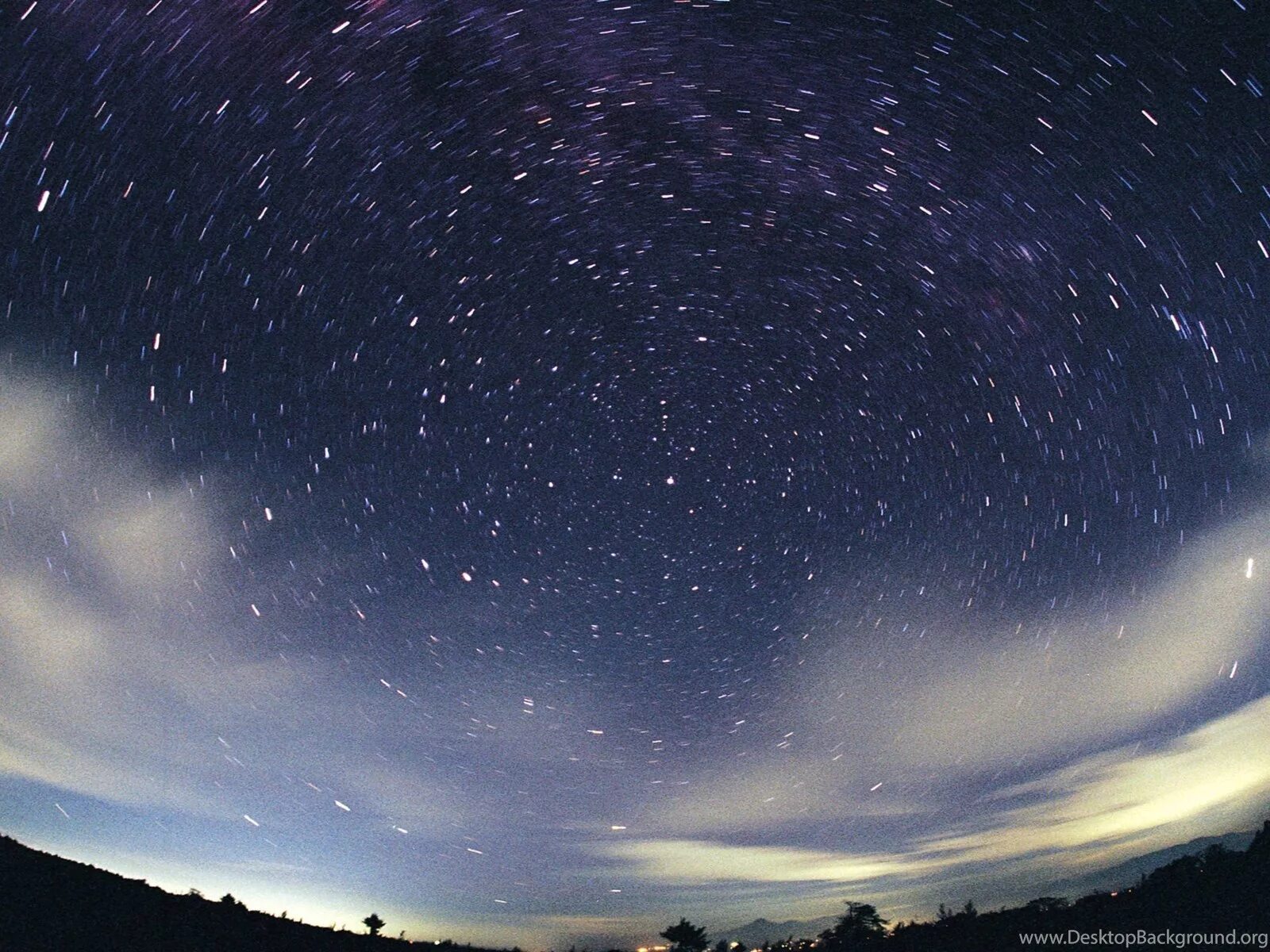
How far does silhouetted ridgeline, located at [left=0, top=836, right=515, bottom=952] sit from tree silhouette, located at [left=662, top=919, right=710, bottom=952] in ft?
58.7

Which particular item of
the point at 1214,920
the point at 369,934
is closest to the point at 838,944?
the point at 1214,920

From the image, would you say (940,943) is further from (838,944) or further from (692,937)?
(692,937)

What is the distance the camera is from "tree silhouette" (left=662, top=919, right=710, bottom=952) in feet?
115

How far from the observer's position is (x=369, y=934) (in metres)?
26.5

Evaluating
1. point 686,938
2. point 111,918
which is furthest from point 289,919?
point 686,938

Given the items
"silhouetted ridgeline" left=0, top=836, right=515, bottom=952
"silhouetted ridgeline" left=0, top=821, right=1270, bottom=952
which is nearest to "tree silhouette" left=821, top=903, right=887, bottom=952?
"silhouetted ridgeline" left=0, top=821, right=1270, bottom=952

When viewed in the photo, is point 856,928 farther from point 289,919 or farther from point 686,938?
point 289,919

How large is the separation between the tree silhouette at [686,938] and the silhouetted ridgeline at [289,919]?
7696mm

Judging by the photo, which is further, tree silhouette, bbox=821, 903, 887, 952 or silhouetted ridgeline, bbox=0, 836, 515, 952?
tree silhouette, bbox=821, 903, 887, 952

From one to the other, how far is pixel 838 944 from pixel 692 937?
7.60 m

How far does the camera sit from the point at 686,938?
35.2m

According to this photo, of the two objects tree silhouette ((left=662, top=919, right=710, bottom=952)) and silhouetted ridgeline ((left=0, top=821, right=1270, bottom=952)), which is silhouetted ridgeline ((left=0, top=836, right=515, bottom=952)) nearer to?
silhouetted ridgeline ((left=0, top=821, right=1270, bottom=952))

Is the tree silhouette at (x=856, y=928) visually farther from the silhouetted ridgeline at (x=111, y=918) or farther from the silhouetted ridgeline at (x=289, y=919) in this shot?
the silhouetted ridgeline at (x=111, y=918)

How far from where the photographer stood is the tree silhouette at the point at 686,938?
1379 inches
